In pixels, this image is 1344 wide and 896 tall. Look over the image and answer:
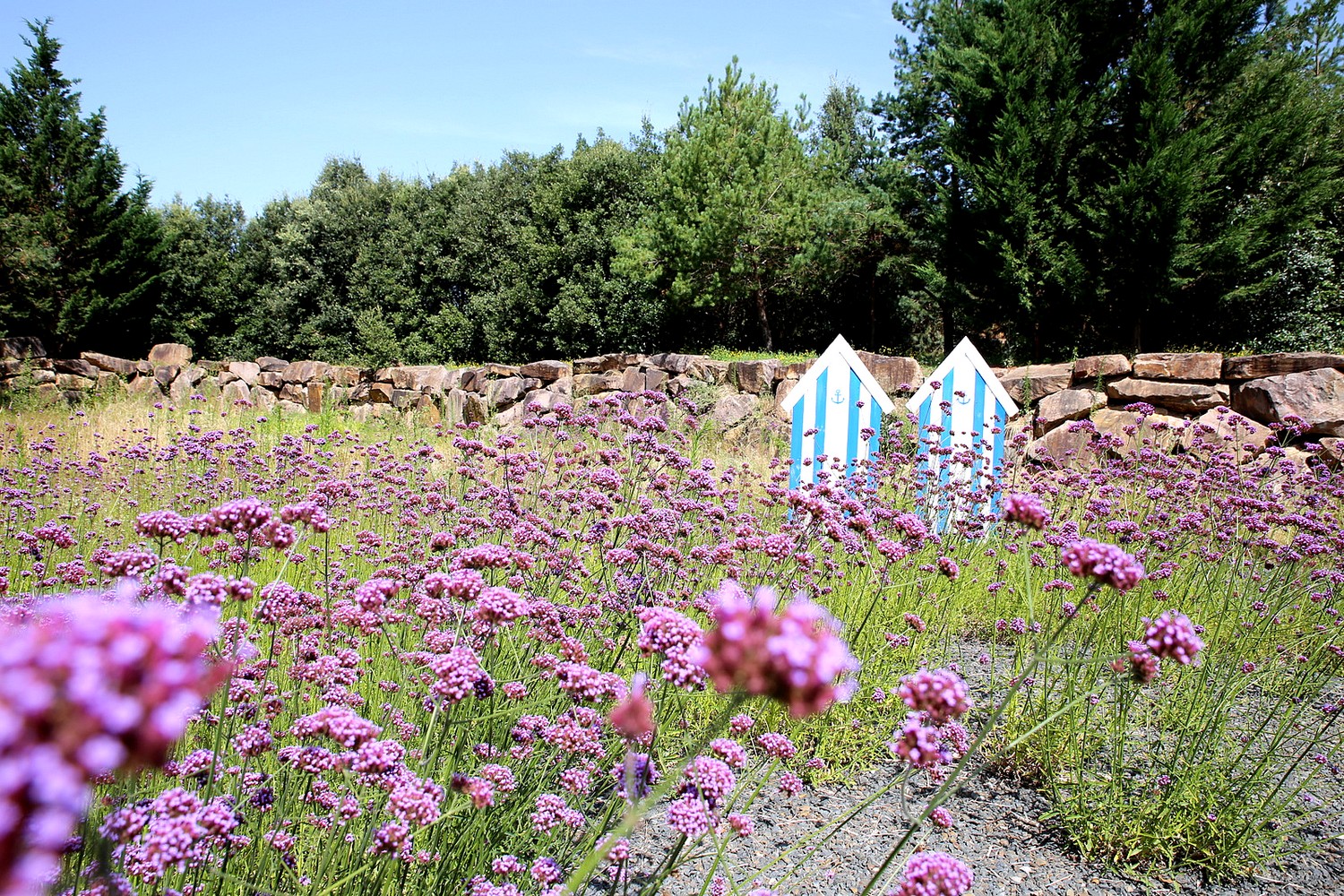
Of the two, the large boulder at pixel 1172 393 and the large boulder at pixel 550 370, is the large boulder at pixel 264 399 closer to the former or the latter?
the large boulder at pixel 550 370

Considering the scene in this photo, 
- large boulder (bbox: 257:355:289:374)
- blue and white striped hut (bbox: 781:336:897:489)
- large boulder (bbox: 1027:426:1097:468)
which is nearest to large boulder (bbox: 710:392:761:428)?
large boulder (bbox: 1027:426:1097:468)

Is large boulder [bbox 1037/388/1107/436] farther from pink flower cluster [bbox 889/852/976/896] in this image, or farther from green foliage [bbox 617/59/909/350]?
pink flower cluster [bbox 889/852/976/896]

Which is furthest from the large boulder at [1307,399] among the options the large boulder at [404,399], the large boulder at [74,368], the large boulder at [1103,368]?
the large boulder at [74,368]

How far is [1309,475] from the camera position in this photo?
17.1 ft

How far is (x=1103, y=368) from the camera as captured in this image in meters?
10.7

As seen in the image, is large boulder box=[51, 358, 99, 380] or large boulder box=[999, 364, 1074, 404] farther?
large boulder box=[51, 358, 99, 380]

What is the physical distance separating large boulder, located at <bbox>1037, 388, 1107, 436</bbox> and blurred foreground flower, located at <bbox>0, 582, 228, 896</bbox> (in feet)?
37.8

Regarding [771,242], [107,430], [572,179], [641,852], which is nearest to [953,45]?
[771,242]

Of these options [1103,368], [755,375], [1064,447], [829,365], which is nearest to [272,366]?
[755,375]

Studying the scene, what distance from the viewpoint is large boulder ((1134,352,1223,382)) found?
10.0 m

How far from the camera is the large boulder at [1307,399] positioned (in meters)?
8.80

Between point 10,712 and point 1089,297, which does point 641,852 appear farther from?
point 1089,297

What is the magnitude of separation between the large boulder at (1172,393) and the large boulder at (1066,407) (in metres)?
0.24

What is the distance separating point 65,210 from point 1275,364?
2489 cm
